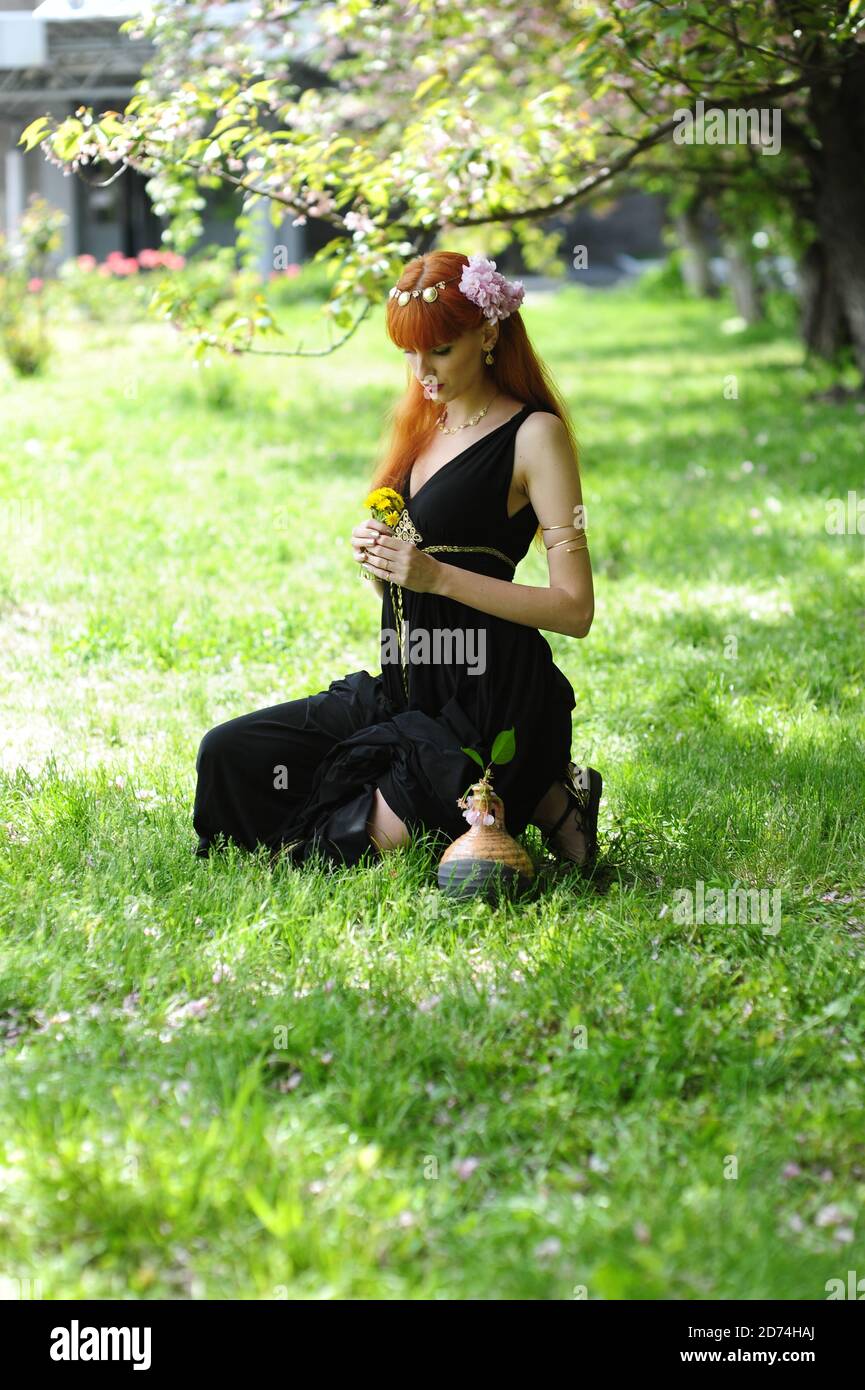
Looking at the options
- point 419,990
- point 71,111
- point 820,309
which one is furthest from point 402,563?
point 71,111

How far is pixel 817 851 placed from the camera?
163 inches

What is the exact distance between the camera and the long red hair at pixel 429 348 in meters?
3.66

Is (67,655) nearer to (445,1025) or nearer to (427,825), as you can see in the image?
(427,825)

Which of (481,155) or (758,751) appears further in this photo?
(481,155)

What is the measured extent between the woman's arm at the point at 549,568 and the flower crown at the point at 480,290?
0.30 m

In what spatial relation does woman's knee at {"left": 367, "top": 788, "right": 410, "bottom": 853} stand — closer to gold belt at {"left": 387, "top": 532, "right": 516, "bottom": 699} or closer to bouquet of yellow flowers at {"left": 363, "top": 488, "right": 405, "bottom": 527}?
gold belt at {"left": 387, "top": 532, "right": 516, "bottom": 699}

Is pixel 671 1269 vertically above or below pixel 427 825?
below

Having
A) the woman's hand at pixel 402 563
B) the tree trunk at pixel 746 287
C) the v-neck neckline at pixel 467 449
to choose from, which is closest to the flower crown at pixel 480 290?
the v-neck neckline at pixel 467 449

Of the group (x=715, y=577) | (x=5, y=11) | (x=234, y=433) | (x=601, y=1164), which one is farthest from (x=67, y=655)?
(x=5, y=11)

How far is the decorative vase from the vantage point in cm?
365

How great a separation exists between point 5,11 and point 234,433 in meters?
19.9

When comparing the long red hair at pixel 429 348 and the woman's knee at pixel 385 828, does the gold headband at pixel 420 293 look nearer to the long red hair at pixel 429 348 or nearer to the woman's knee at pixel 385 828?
the long red hair at pixel 429 348

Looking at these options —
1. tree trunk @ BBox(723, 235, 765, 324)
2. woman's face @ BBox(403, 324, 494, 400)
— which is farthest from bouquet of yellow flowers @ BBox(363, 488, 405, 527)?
tree trunk @ BBox(723, 235, 765, 324)

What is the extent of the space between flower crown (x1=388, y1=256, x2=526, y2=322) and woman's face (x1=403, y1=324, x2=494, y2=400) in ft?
0.28
